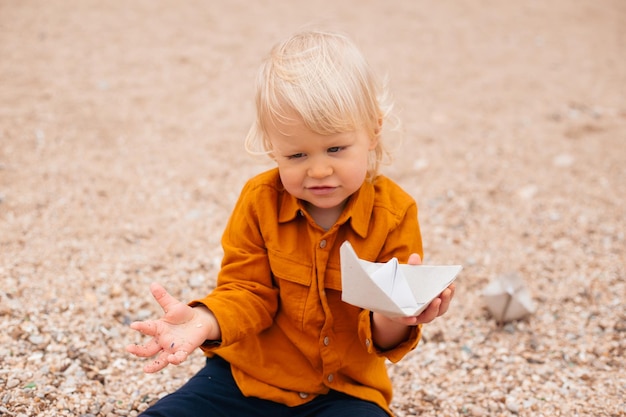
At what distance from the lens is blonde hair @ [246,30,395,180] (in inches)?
71.6

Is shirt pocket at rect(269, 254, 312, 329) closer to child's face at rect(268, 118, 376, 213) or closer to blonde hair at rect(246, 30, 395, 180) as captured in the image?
child's face at rect(268, 118, 376, 213)

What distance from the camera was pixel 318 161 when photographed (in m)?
1.86

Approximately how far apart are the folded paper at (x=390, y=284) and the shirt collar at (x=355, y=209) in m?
0.26

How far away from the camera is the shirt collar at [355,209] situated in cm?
199

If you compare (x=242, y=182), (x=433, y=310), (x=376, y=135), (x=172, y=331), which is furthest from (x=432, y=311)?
(x=242, y=182)

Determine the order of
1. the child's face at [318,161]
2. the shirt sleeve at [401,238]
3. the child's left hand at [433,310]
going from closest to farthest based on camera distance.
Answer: the child's left hand at [433,310]
the child's face at [318,161]
the shirt sleeve at [401,238]

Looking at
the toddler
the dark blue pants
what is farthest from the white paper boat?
the dark blue pants

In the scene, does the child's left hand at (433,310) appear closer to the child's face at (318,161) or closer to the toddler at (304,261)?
the toddler at (304,261)

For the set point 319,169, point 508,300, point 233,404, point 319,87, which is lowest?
point 508,300

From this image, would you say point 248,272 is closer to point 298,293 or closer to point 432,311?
point 298,293

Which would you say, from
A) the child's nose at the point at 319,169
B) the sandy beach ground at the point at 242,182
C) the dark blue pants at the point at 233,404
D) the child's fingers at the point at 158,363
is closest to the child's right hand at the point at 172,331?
the child's fingers at the point at 158,363

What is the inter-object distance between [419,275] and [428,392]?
39.5 inches

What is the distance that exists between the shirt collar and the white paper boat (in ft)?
4.02

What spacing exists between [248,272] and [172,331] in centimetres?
37
